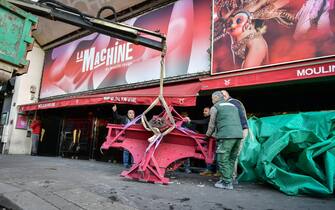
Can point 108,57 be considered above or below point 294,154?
above

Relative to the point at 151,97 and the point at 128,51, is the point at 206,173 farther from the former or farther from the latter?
the point at 128,51

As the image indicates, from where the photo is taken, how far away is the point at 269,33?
7164 mm

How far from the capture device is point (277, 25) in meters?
7.06

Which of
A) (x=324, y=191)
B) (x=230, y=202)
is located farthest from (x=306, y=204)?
(x=230, y=202)

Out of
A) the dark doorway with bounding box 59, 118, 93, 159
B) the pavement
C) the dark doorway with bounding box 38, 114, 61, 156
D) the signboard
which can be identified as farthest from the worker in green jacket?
the signboard

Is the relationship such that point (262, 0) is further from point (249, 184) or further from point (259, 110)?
point (249, 184)

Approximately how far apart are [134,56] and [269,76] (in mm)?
5533

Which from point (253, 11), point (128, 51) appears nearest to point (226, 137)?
point (253, 11)

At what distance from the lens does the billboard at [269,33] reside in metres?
6.34

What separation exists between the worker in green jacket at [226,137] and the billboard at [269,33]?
99.5 inches

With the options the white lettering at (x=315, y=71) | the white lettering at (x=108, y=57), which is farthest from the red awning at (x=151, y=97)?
the white lettering at (x=315, y=71)

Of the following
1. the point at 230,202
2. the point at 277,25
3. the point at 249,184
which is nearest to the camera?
the point at 230,202

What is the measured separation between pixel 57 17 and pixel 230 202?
4.23 meters

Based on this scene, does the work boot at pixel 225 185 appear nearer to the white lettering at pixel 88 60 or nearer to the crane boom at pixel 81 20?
the crane boom at pixel 81 20
